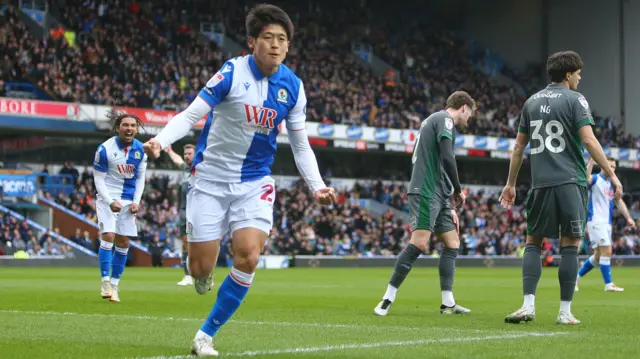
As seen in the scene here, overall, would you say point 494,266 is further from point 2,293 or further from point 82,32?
point 2,293

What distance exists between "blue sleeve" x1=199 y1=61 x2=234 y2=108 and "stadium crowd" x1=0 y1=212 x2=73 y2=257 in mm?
27331

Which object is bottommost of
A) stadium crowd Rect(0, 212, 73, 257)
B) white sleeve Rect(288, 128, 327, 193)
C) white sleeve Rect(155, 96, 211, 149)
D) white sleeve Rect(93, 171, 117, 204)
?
stadium crowd Rect(0, 212, 73, 257)

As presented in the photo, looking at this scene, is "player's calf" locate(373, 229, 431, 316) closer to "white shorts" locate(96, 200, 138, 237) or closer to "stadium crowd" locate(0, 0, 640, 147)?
"white shorts" locate(96, 200, 138, 237)

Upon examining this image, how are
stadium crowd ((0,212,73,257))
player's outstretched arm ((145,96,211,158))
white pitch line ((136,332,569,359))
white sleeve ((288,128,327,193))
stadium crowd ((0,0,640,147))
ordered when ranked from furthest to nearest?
stadium crowd ((0,0,640,147)), stadium crowd ((0,212,73,257)), white sleeve ((288,128,327,193)), white pitch line ((136,332,569,359)), player's outstretched arm ((145,96,211,158))

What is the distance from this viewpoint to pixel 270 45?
6.83 metres

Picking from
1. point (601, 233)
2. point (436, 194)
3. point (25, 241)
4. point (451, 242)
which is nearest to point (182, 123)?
point (436, 194)

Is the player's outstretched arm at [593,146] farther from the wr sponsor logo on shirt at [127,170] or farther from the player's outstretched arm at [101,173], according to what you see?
the wr sponsor logo on shirt at [127,170]

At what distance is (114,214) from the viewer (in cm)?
1315

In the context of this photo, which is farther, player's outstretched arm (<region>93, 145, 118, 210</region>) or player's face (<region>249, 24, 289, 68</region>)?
player's outstretched arm (<region>93, 145, 118, 210</region>)

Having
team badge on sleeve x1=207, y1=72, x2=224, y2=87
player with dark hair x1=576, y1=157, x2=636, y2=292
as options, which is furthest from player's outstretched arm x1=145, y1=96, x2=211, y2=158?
player with dark hair x1=576, y1=157, x2=636, y2=292

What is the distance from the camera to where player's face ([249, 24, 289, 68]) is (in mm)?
6809

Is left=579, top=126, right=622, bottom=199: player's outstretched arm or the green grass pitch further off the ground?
left=579, top=126, right=622, bottom=199: player's outstretched arm

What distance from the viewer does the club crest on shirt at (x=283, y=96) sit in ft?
22.8

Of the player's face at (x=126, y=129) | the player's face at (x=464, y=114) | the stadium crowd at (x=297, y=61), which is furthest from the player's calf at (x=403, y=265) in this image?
the stadium crowd at (x=297, y=61)
